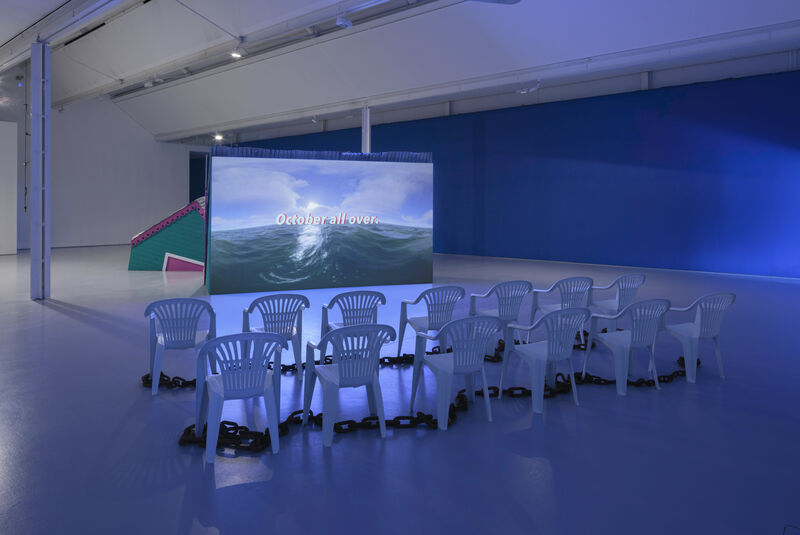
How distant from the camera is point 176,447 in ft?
11.8

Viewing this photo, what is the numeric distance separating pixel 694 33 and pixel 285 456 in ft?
32.9

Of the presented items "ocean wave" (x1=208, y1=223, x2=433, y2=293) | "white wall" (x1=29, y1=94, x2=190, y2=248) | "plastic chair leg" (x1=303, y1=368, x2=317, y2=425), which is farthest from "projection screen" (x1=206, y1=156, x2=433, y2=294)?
"white wall" (x1=29, y1=94, x2=190, y2=248)

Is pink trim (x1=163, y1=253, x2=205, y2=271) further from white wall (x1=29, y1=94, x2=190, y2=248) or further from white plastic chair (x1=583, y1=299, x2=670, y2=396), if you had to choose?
white plastic chair (x1=583, y1=299, x2=670, y2=396)

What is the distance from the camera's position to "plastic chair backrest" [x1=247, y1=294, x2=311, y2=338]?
505cm

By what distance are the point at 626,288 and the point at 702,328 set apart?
55.5 inches

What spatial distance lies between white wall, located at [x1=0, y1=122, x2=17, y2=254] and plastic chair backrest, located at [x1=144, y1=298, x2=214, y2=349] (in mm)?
14448

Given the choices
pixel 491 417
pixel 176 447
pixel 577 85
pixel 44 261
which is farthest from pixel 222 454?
pixel 577 85

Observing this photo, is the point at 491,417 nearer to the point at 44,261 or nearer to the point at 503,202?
the point at 44,261

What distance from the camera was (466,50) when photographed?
12.2m

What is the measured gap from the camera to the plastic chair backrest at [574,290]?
20.7 ft

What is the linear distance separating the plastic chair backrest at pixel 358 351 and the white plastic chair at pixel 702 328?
285 cm

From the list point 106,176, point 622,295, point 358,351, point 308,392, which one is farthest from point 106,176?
point 358,351

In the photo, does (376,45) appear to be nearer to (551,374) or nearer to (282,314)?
(282,314)

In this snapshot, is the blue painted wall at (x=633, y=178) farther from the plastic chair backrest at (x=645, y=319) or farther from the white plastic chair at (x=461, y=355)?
the white plastic chair at (x=461, y=355)
